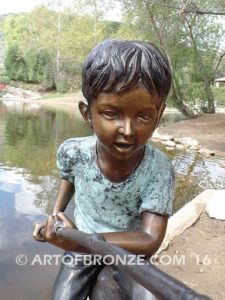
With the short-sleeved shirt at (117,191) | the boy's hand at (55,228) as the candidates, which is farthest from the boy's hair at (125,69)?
the boy's hand at (55,228)

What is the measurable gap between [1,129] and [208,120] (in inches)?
361

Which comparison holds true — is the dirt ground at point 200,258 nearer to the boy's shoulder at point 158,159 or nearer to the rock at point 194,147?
the boy's shoulder at point 158,159

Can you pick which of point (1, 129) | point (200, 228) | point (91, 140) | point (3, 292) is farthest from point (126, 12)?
point (91, 140)

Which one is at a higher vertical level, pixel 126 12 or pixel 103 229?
pixel 126 12

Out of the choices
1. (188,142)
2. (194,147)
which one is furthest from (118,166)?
(188,142)

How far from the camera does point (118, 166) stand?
52.1 inches

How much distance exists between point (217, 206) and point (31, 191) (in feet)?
10.9

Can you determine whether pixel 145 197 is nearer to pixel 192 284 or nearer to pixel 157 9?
pixel 192 284

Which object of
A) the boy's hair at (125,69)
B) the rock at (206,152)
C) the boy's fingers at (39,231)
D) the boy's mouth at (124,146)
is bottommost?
the rock at (206,152)

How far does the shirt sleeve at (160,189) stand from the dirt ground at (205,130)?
472 inches

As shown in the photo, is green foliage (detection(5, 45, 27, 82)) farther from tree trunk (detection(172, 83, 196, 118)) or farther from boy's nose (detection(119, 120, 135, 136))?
boy's nose (detection(119, 120, 135, 136))

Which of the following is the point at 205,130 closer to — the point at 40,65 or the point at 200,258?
the point at 200,258

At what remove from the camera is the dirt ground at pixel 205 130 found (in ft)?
47.1

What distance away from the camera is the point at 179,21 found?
19109mm
